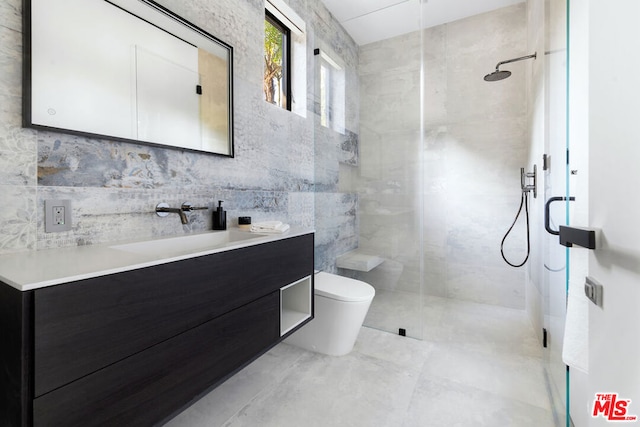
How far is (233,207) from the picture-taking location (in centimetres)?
177

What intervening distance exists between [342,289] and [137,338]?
1.33 m

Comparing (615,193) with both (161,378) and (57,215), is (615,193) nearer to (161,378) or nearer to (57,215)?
(161,378)

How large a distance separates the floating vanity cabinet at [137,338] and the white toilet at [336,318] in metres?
0.66

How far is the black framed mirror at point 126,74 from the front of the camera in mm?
999

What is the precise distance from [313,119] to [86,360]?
2.27m

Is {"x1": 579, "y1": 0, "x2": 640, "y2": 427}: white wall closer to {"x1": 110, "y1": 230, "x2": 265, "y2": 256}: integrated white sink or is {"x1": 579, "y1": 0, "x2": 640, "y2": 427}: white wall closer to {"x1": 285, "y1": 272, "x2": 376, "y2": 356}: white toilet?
{"x1": 110, "y1": 230, "x2": 265, "y2": 256}: integrated white sink

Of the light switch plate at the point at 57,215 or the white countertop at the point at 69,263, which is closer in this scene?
the white countertop at the point at 69,263

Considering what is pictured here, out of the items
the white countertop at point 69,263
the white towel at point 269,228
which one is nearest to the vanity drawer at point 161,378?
the white countertop at point 69,263

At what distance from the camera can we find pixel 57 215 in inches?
41.1

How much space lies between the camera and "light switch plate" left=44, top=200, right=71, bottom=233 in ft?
Result: 3.35

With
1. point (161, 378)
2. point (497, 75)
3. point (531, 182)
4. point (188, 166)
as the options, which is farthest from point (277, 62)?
point (531, 182)

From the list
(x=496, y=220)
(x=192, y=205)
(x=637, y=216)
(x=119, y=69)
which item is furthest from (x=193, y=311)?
(x=496, y=220)

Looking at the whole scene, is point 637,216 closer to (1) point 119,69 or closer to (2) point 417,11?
(1) point 119,69

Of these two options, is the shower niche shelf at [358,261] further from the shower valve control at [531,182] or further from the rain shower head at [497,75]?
the rain shower head at [497,75]
